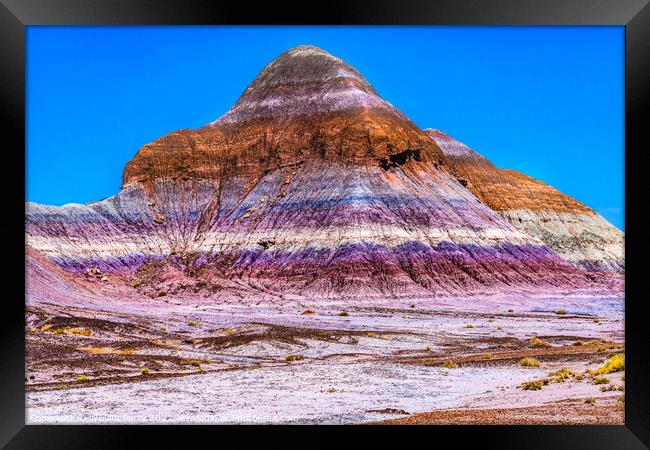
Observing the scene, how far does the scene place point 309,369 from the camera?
26.3 meters

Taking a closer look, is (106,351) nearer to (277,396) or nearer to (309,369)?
(309,369)

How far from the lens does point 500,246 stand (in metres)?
86.2

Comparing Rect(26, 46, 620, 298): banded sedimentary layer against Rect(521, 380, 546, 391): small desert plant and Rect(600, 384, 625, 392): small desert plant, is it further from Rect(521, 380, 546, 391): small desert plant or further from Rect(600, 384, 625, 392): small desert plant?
Rect(600, 384, 625, 392): small desert plant

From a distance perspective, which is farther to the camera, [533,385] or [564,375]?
[564,375]

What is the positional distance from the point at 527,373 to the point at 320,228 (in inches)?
2306

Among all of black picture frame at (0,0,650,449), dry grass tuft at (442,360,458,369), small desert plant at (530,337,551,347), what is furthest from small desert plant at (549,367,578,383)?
small desert plant at (530,337,551,347)

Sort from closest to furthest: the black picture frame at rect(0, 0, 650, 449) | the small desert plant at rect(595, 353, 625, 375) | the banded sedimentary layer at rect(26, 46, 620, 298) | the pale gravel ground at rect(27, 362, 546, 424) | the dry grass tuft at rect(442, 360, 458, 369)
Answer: the black picture frame at rect(0, 0, 650, 449) < the pale gravel ground at rect(27, 362, 546, 424) < the small desert plant at rect(595, 353, 625, 375) < the dry grass tuft at rect(442, 360, 458, 369) < the banded sedimentary layer at rect(26, 46, 620, 298)

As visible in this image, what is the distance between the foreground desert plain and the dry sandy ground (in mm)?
145

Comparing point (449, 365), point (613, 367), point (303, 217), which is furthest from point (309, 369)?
point (303, 217)

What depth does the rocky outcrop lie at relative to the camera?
112 metres

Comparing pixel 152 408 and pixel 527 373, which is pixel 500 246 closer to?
pixel 527 373

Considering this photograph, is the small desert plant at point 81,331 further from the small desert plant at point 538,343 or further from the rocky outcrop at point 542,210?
the rocky outcrop at point 542,210
